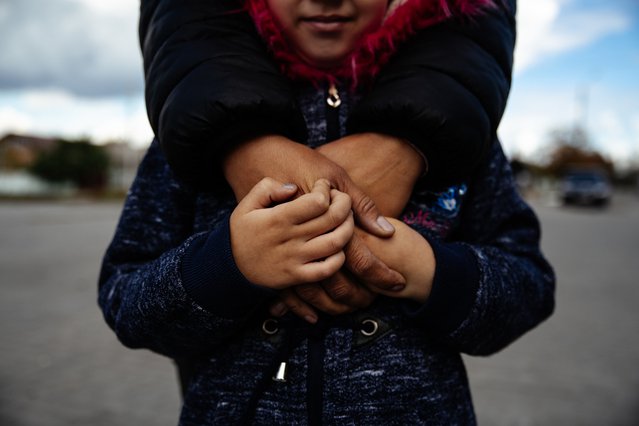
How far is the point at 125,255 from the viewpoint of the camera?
108 centimetres

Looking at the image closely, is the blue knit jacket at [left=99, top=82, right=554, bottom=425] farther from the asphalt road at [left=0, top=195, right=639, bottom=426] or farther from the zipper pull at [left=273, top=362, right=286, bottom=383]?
the asphalt road at [left=0, top=195, right=639, bottom=426]

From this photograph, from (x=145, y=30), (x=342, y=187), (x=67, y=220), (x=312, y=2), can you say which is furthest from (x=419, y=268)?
(x=67, y=220)

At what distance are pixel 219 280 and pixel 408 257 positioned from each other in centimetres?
31

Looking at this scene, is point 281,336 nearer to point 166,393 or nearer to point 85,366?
point 166,393

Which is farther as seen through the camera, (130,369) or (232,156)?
(130,369)

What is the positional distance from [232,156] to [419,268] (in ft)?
1.17

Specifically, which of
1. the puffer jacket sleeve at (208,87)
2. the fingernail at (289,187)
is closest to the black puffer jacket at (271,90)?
the puffer jacket sleeve at (208,87)

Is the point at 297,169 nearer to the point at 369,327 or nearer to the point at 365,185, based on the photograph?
the point at 365,185

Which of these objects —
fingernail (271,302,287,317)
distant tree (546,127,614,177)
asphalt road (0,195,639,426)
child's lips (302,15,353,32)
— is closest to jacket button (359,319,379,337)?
fingernail (271,302,287,317)

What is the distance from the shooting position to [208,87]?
83 cm

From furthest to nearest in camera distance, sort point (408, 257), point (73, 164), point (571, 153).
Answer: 1. point (571, 153)
2. point (73, 164)
3. point (408, 257)

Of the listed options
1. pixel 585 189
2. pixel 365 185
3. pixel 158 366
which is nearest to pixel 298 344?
pixel 365 185

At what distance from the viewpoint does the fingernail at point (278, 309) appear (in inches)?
36.7

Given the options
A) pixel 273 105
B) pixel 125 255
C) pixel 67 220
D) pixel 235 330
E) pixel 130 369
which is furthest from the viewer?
pixel 67 220
